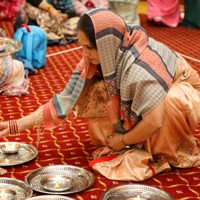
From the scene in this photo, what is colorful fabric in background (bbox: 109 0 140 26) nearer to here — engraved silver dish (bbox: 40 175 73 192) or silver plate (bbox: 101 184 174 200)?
engraved silver dish (bbox: 40 175 73 192)

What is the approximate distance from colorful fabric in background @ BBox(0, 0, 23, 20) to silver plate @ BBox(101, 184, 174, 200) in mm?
3001

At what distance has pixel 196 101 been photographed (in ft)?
9.50

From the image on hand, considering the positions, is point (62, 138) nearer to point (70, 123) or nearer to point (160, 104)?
point (70, 123)

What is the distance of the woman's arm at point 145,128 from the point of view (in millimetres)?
2689

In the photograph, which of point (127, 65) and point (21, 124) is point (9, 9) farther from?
point (127, 65)

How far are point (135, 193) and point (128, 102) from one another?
435mm

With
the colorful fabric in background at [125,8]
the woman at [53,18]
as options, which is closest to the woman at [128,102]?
the woman at [53,18]

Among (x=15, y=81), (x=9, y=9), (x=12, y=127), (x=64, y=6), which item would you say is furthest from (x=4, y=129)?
(x=64, y=6)

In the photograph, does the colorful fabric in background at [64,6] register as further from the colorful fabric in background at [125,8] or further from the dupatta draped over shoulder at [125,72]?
the dupatta draped over shoulder at [125,72]

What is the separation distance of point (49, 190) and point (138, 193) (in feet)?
1.33

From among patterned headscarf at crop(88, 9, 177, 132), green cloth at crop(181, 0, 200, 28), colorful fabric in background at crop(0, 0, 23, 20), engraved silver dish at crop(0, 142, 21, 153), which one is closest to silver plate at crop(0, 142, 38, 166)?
engraved silver dish at crop(0, 142, 21, 153)

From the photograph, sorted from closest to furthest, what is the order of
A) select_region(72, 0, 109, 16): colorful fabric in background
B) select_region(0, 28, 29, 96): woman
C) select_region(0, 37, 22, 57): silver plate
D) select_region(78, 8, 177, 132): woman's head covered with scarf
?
1. select_region(0, 37, 22, 57): silver plate
2. select_region(78, 8, 177, 132): woman's head covered with scarf
3. select_region(0, 28, 29, 96): woman
4. select_region(72, 0, 109, 16): colorful fabric in background

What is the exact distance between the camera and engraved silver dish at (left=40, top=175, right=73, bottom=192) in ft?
8.73

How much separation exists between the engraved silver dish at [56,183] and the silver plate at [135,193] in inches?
8.3
